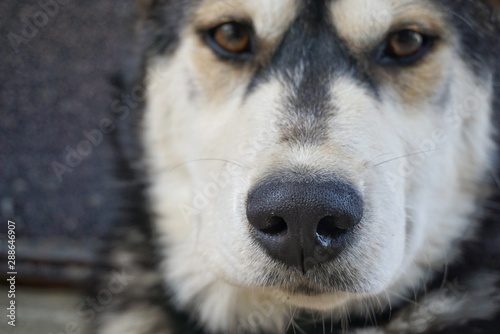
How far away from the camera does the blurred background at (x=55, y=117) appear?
3717mm

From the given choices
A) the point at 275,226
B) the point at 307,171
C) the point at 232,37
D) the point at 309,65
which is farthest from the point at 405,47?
the point at 275,226

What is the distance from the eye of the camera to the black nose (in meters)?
1.52

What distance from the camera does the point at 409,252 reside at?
1.94m

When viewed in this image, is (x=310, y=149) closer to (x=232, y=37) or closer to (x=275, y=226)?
(x=275, y=226)

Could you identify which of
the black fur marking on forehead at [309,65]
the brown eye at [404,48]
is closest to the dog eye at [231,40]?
the black fur marking on forehead at [309,65]

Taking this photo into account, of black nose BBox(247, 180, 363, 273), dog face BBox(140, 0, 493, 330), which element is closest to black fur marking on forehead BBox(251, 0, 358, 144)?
dog face BBox(140, 0, 493, 330)

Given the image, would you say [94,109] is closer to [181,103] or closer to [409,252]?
[181,103]

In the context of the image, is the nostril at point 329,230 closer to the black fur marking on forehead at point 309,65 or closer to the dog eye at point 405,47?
the black fur marking on forehead at point 309,65

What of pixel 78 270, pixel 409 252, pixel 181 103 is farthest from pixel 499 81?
pixel 78 270

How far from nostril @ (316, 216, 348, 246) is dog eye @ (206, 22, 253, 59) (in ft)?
2.44

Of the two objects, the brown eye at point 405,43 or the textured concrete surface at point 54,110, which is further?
the textured concrete surface at point 54,110

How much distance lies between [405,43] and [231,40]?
536mm

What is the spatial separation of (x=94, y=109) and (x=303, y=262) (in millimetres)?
2594

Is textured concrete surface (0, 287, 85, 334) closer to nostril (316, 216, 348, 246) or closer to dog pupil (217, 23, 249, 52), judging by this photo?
dog pupil (217, 23, 249, 52)
